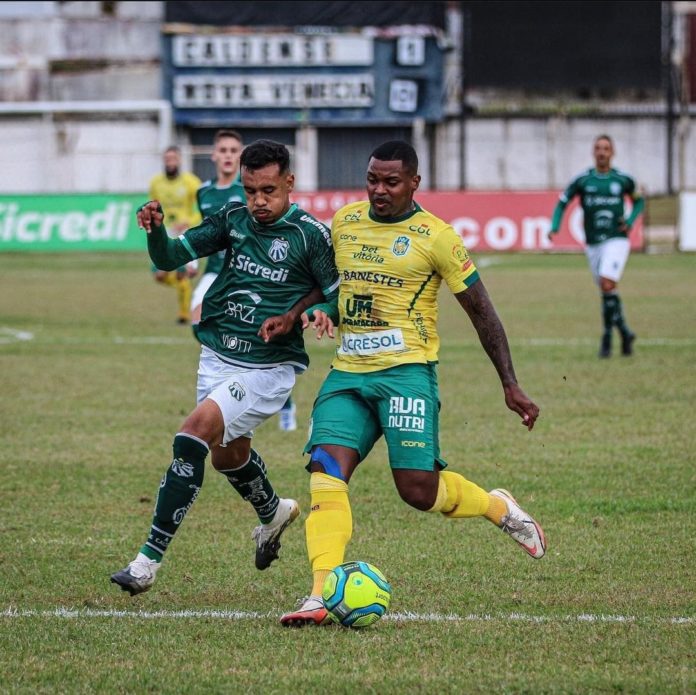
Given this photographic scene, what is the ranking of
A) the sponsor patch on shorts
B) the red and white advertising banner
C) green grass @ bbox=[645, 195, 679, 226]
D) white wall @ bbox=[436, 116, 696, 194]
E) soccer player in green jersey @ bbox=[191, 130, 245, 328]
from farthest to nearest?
white wall @ bbox=[436, 116, 696, 194], green grass @ bbox=[645, 195, 679, 226], the red and white advertising banner, soccer player in green jersey @ bbox=[191, 130, 245, 328], the sponsor patch on shorts

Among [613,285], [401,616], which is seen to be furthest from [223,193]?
[401,616]

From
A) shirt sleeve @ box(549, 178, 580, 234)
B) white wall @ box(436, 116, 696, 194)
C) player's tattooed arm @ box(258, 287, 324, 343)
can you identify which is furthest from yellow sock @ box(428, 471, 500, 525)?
white wall @ box(436, 116, 696, 194)

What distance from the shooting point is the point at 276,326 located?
6578mm

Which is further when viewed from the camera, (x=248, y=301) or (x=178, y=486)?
(x=248, y=301)

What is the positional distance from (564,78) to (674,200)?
5.71m

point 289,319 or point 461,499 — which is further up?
point 289,319

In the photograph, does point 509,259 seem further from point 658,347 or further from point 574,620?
point 574,620

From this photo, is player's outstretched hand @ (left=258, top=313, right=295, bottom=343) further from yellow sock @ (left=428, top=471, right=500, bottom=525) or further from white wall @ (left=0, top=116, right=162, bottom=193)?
white wall @ (left=0, top=116, right=162, bottom=193)

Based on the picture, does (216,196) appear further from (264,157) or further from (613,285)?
(613,285)

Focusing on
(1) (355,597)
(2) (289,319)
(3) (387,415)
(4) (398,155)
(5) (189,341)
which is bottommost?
(5) (189,341)

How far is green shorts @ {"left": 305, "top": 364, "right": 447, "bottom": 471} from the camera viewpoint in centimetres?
648

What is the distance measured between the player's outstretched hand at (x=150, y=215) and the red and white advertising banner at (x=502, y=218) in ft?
88.8

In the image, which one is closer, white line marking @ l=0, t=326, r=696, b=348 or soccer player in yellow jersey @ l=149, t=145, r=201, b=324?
white line marking @ l=0, t=326, r=696, b=348

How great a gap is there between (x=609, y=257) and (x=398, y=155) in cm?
1085
